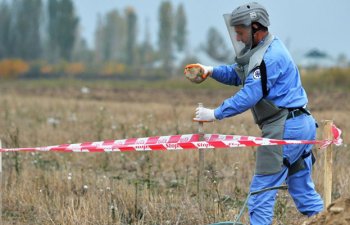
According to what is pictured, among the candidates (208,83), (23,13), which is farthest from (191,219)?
(23,13)

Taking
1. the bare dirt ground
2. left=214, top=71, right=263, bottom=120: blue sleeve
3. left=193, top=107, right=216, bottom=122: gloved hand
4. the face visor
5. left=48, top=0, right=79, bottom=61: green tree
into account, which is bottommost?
the bare dirt ground

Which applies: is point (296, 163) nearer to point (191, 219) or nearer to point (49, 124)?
point (191, 219)

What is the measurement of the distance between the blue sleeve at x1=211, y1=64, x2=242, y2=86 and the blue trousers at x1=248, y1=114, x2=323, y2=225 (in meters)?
0.75

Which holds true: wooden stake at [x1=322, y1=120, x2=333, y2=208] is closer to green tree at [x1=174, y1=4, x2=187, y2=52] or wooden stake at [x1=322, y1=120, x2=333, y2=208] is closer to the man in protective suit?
the man in protective suit

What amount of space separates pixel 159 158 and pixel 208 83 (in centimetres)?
2996

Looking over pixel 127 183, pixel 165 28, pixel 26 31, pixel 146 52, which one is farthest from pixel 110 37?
pixel 127 183

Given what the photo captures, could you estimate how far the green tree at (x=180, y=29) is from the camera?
11621 centimetres

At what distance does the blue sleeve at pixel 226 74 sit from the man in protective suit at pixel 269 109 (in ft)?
1.06

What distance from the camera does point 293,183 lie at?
562 centimetres

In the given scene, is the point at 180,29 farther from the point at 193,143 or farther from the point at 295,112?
the point at 295,112

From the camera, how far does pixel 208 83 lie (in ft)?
131

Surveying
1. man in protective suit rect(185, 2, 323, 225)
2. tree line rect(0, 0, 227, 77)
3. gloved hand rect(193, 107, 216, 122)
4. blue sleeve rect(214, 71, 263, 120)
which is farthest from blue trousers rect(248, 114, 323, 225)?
tree line rect(0, 0, 227, 77)

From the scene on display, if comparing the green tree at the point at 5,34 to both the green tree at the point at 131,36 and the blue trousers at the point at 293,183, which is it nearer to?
the green tree at the point at 131,36

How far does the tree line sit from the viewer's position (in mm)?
80875
